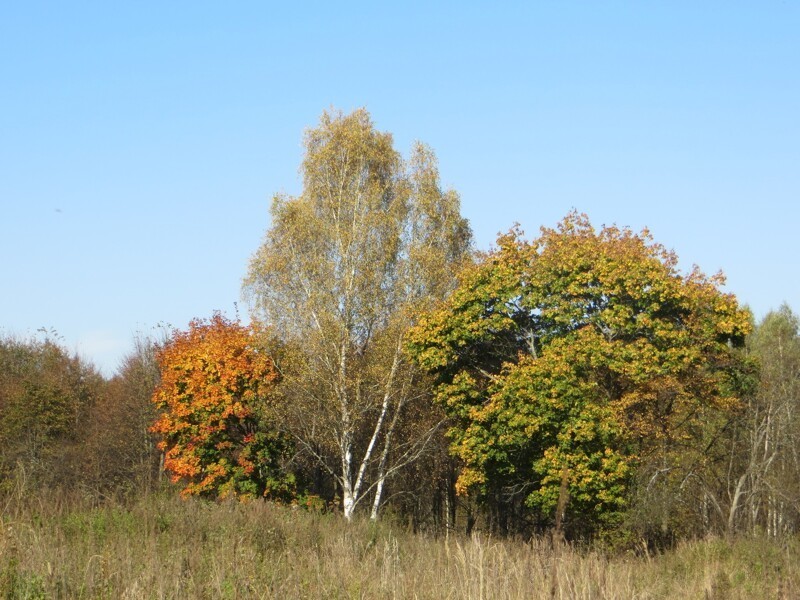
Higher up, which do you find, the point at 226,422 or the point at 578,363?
the point at 578,363

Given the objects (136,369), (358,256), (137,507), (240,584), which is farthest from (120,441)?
(240,584)

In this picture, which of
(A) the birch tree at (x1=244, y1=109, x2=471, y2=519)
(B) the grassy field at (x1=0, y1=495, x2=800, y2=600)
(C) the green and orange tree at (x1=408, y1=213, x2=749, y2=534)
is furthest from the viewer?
(A) the birch tree at (x1=244, y1=109, x2=471, y2=519)

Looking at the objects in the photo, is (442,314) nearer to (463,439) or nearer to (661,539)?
(463,439)

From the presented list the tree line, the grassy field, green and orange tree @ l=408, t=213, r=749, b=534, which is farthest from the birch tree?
the grassy field

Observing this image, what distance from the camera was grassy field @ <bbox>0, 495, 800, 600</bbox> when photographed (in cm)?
938

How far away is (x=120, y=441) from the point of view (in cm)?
5550

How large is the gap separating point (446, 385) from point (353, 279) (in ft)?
27.9

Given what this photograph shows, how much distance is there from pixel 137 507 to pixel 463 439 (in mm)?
21549

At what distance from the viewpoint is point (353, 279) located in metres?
42.2

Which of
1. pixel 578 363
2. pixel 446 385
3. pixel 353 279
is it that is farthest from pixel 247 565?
pixel 353 279

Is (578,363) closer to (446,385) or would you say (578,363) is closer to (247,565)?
(446,385)

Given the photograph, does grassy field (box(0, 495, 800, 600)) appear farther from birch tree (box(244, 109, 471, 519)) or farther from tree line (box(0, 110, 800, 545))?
birch tree (box(244, 109, 471, 519))

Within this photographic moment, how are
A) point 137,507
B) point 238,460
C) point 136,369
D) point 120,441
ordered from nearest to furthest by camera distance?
point 137,507 → point 238,460 → point 120,441 → point 136,369

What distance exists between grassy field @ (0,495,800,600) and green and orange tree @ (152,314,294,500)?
25.9 meters
